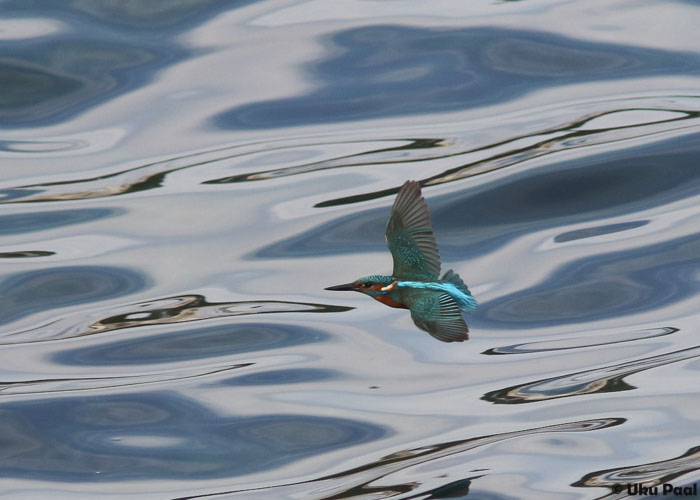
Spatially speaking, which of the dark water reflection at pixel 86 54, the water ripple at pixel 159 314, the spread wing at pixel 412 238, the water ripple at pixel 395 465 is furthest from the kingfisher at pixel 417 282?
the dark water reflection at pixel 86 54

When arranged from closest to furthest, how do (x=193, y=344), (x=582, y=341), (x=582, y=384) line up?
(x=582, y=384) → (x=582, y=341) → (x=193, y=344)

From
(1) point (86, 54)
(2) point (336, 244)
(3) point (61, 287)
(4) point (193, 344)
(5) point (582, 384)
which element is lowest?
(5) point (582, 384)

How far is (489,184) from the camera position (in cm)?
726

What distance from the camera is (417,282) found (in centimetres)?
431

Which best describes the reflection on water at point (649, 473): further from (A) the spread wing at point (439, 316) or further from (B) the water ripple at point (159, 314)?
(B) the water ripple at point (159, 314)

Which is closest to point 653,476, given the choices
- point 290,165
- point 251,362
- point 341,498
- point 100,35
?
point 341,498

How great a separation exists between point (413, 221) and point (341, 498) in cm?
114

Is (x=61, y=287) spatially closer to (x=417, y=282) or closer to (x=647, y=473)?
(x=417, y=282)

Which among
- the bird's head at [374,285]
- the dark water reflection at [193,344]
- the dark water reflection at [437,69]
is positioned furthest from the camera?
the dark water reflection at [437,69]

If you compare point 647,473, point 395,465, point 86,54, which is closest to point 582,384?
point 647,473

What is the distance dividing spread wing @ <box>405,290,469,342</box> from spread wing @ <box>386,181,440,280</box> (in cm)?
21

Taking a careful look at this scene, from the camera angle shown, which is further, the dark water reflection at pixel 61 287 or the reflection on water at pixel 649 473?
the dark water reflection at pixel 61 287

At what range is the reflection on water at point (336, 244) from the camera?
16.7ft

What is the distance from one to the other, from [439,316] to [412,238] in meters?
0.46
